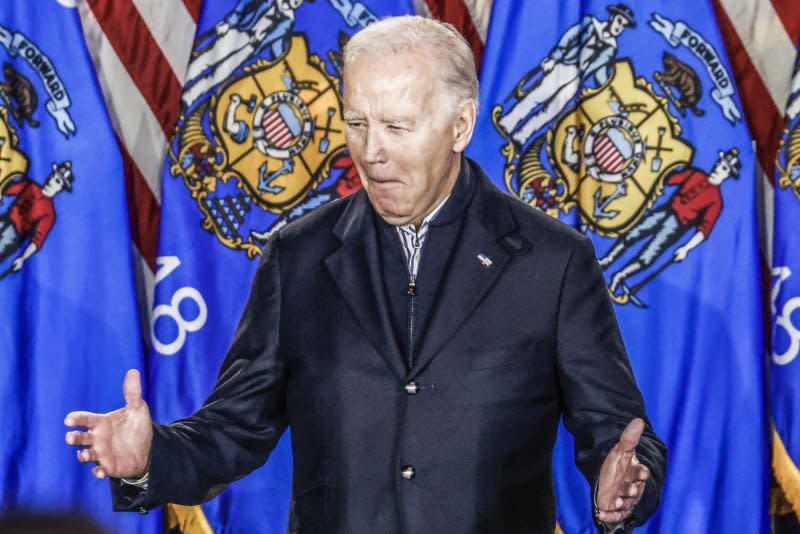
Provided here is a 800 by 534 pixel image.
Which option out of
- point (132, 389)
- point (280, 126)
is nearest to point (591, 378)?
point (132, 389)

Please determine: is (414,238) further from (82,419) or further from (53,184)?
(53,184)

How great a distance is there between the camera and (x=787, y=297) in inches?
122

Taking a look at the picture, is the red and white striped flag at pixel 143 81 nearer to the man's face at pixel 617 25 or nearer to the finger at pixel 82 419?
the man's face at pixel 617 25

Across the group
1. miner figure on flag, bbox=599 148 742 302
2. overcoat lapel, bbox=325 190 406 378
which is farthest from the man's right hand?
miner figure on flag, bbox=599 148 742 302

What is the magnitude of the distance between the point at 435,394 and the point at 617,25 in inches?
60.0

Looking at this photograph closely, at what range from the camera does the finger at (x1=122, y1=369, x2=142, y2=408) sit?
5.77ft

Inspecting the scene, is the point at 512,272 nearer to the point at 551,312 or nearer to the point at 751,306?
the point at 551,312

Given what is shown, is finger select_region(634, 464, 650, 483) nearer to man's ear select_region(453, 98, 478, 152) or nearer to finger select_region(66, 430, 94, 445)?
man's ear select_region(453, 98, 478, 152)

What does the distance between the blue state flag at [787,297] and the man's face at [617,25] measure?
46cm

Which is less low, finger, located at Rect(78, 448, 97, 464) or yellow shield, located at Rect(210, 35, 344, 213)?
yellow shield, located at Rect(210, 35, 344, 213)

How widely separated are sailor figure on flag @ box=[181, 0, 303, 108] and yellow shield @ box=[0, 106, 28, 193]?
17.4 inches

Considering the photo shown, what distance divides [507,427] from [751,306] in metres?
1.32

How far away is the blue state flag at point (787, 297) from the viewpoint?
3104 mm

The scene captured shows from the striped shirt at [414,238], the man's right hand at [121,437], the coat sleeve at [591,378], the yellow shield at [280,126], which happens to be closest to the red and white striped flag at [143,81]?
the yellow shield at [280,126]
